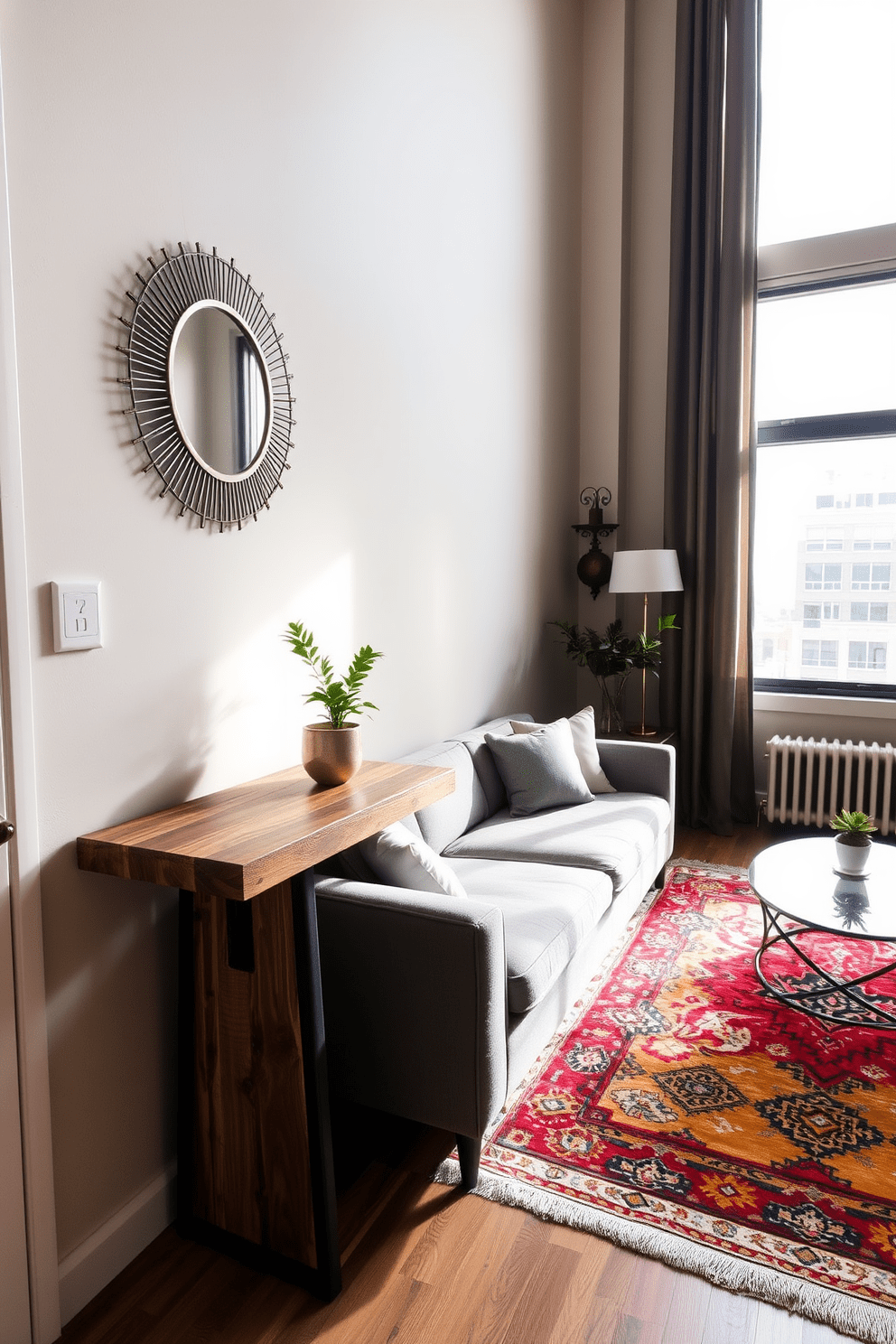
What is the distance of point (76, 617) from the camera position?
4.94 ft

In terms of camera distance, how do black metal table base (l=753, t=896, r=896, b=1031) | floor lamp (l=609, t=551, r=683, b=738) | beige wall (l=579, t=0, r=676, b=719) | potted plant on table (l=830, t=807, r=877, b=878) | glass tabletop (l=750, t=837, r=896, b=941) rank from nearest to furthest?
glass tabletop (l=750, t=837, r=896, b=941) < black metal table base (l=753, t=896, r=896, b=1031) < potted plant on table (l=830, t=807, r=877, b=878) < floor lamp (l=609, t=551, r=683, b=738) < beige wall (l=579, t=0, r=676, b=719)

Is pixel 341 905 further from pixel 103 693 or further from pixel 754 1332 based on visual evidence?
pixel 754 1332

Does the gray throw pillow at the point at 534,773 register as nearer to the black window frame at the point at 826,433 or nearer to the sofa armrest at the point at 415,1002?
the sofa armrest at the point at 415,1002

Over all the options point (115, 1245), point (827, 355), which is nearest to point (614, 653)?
point (827, 355)

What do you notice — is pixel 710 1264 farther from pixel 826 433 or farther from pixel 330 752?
pixel 826 433

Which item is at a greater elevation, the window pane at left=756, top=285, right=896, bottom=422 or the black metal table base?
the window pane at left=756, top=285, right=896, bottom=422

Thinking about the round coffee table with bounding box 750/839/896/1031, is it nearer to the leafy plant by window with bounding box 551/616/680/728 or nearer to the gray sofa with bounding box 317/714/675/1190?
the gray sofa with bounding box 317/714/675/1190

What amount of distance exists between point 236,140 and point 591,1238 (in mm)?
2430

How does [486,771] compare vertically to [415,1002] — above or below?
above

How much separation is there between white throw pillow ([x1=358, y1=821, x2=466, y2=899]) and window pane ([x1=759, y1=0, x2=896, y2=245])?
3.72m

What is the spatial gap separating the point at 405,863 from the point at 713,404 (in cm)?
317

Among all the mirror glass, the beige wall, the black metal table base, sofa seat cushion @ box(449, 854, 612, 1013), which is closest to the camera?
the mirror glass

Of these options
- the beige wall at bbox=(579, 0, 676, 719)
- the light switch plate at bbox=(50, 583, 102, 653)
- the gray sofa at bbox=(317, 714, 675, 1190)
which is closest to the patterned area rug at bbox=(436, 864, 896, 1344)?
the gray sofa at bbox=(317, 714, 675, 1190)

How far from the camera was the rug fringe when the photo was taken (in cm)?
146
